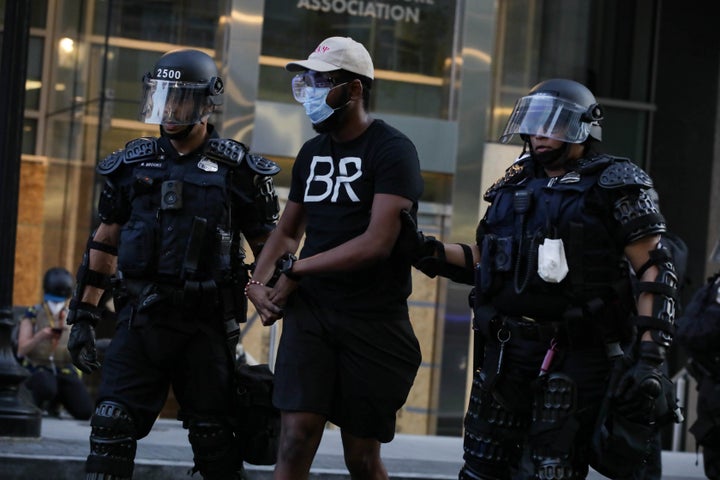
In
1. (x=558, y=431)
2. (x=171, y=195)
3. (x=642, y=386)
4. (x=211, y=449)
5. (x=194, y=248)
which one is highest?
(x=171, y=195)

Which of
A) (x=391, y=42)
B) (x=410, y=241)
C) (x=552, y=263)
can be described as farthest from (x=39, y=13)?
(x=552, y=263)

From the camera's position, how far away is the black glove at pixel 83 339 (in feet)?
21.1

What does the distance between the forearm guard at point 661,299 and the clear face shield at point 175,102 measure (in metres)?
2.07

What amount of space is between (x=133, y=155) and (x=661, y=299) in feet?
7.82

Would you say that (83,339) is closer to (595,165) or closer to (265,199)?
(265,199)

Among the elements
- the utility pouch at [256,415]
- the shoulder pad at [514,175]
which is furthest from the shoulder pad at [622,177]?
the utility pouch at [256,415]

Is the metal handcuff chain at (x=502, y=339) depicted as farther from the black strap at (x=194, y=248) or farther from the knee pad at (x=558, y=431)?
the black strap at (x=194, y=248)

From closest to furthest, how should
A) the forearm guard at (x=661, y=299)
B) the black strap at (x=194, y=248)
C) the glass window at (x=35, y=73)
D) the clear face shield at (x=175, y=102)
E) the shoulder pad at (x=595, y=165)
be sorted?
1. the forearm guard at (x=661, y=299)
2. the shoulder pad at (x=595, y=165)
3. the black strap at (x=194, y=248)
4. the clear face shield at (x=175, y=102)
5. the glass window at (x=35, y=73)

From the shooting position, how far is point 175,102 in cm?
640

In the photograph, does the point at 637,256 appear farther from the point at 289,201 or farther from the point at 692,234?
the point at 692,234

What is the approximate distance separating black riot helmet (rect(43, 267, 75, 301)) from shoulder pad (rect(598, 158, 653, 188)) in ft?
22.3

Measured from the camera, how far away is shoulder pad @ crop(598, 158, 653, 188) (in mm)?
5621

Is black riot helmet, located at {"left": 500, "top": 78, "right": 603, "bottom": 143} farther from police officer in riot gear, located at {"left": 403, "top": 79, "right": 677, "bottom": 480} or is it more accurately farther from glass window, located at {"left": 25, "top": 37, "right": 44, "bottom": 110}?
glass window, located at {"left": 25, "top": 37, "right": 44, "bottom": 110}

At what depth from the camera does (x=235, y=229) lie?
21.4ft
